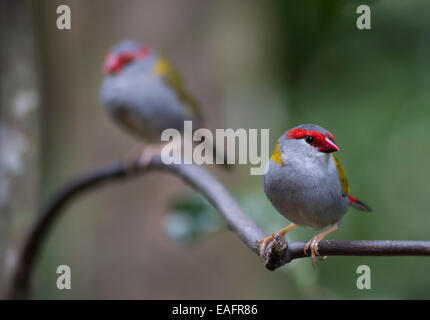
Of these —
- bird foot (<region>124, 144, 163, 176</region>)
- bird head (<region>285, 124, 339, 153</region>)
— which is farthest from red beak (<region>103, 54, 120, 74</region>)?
bird head (<region>285, 124, 339, 153</region>)

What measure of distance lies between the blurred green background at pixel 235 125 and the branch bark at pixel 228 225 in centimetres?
20

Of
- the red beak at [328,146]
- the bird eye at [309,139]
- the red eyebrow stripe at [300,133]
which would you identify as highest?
the red eyebrow stripe at [300,133]

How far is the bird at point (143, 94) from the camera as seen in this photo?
2.09m

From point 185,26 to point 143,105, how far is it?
0.95m

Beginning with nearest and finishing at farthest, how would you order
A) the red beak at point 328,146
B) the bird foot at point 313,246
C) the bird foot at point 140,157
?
the red beak at point 328,146 → the bird foot at point 313,246 → the bird foot at point 140,157

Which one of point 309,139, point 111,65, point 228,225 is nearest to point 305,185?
point 309,139

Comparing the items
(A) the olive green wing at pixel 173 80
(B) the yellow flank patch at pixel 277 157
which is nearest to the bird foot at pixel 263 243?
(B) the yellow flank patch at pixel 277 157

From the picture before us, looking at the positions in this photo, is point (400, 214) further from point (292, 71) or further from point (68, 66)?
point (68, 66)

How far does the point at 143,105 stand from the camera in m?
2.14

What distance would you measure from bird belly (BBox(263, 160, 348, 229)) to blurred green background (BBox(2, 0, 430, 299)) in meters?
0.82

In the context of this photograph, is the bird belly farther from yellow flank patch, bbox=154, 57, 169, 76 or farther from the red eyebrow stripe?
yellow flank patch, bbox=154, 57, 169, 76

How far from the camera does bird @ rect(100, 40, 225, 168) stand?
2088 millimetres

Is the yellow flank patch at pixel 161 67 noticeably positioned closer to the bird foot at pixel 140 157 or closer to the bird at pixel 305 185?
the bird foot at pixel 140 157
